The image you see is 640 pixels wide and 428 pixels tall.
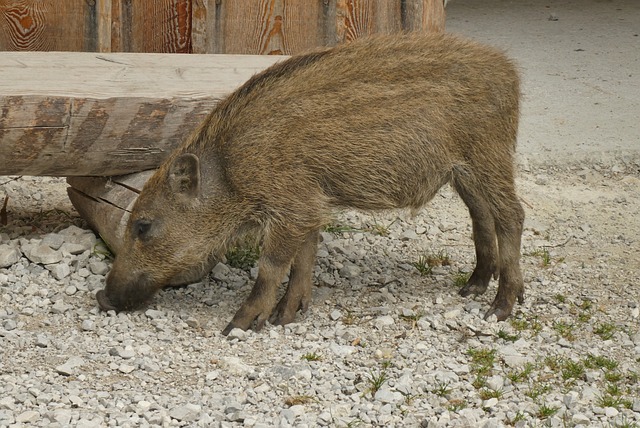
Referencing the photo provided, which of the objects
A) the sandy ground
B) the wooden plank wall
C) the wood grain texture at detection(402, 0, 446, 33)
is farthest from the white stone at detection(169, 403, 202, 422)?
the sandy ground

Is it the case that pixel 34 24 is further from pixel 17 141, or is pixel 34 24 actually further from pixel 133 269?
pixel 133 269

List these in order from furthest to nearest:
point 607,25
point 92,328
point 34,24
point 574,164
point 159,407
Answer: point 607,25 → point 574,164 → point 34,24 → point 92,328 → point 159,407

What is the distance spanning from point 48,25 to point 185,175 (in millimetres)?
2488

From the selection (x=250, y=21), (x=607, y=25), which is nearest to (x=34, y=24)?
(x=250, y=21)

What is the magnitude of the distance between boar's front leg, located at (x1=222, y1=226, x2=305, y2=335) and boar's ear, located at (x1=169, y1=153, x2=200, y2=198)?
0.47 meters

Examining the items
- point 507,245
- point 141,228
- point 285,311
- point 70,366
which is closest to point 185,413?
point 70,366

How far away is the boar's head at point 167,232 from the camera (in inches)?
235

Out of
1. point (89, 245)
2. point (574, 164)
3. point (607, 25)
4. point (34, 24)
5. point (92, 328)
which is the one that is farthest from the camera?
point (607, 25)

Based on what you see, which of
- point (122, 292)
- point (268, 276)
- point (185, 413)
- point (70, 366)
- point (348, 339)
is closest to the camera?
point (185, 413)

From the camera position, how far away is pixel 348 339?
5832 mm

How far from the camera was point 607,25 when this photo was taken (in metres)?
11.9

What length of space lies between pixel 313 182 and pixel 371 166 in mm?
328

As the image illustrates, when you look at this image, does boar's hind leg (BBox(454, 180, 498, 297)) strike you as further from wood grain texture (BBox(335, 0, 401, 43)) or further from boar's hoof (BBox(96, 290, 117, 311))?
boar's hoof (BBox(96, 290, 117, 311))

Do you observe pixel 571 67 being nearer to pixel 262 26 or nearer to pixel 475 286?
pixel 262 26
